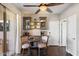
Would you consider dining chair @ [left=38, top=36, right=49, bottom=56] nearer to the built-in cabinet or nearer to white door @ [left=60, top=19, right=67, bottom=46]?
the built-in cabinet

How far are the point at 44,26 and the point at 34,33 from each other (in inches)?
12.8

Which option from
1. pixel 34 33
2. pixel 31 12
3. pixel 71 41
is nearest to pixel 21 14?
pixel 31 12

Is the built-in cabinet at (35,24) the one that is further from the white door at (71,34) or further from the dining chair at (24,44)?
the white door at (71,34)

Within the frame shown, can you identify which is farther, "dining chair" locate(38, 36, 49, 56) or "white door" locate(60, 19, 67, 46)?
"dining chair" locate(38, 36, 49, 56)

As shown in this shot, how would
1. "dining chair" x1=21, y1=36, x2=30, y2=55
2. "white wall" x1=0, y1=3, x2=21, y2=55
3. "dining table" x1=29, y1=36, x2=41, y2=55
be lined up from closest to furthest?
"white wall" x1=0, y1=3, x2=21, y2=55, "dining chair" x1=21, y1=36, x2=30, y2=55, "dining table" x1=29, y1=36, x2=41, y2=55

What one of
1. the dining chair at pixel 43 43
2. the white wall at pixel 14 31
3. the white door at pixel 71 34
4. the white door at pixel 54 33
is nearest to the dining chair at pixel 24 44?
the white wall at pixel 14 31

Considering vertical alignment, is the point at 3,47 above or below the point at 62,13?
below

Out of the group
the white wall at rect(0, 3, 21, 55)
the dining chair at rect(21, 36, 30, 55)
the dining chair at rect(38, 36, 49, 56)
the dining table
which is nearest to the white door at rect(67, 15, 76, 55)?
the dining chair at rect(38, 36, 49, 56)

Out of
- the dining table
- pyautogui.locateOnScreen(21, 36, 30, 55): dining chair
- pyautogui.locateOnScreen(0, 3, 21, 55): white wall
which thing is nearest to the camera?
pyautogui.locateOnScreen(0, 3, 21, 55): white wall

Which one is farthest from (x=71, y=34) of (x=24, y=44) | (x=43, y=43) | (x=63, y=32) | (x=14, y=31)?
(x=14, y=31)

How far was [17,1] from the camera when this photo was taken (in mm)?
1923

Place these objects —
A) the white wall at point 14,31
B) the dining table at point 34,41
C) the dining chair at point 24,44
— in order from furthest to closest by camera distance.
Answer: the dining table at point 34,41 < the dining chair at point 24,44 < the white wall at point 14,31

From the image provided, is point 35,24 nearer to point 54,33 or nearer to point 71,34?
point 54,33

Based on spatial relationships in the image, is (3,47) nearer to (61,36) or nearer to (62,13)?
(61,36)
